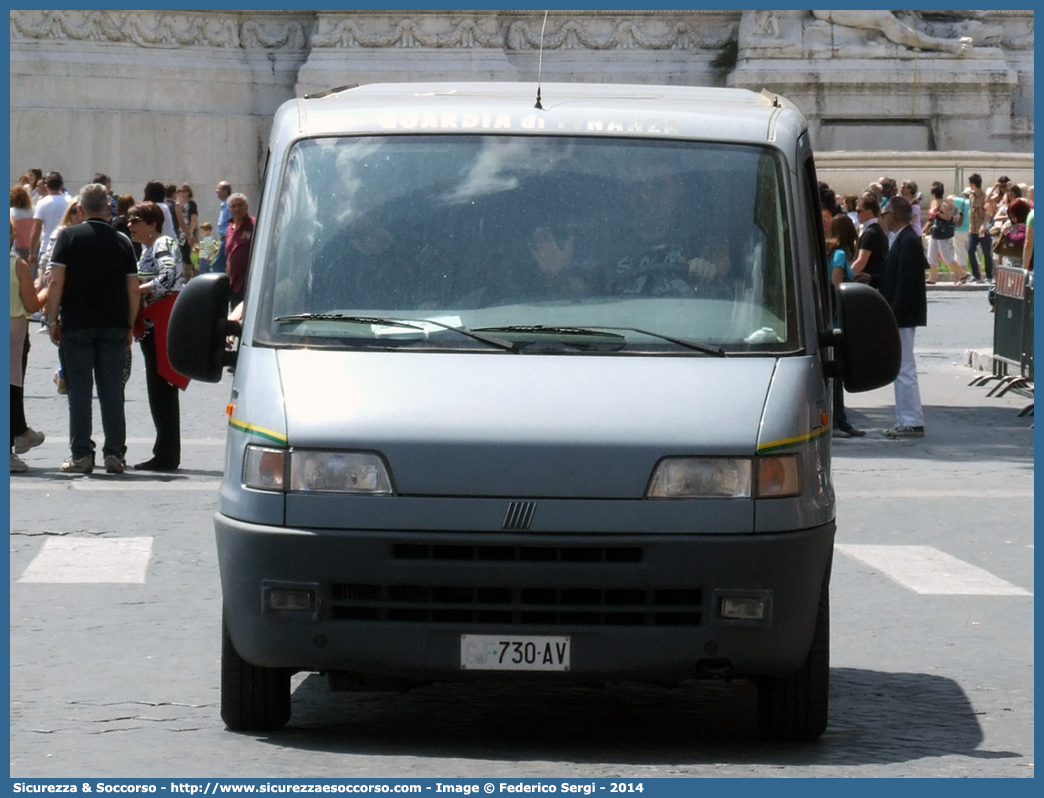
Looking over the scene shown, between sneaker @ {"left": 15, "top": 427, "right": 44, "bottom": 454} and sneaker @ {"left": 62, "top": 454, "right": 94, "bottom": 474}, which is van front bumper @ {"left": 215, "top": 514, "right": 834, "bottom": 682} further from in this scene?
sneaker @ {"left": 15, "top": 427, "right": 44, "bottom": 454}

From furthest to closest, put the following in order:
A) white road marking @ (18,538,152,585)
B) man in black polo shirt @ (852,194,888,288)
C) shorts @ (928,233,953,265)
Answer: shorts @ (928,233,953,265) → man in black polo shirt @ (852,194,888,288) → white road marking @ (18,538,152,585)

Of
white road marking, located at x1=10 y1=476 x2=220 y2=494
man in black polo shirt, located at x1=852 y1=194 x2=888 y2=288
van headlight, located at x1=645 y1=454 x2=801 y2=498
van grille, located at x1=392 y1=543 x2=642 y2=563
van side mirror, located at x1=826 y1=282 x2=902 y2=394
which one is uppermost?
man in black polo shirt, located at x1=852 y1=194 x2=888 y2=288

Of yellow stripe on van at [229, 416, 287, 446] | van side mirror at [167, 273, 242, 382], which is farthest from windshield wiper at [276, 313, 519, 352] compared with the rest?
yellow stripe on van at [229, 416, 287, 446]

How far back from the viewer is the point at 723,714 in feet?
Answer: 22.0

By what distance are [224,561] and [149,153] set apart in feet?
103

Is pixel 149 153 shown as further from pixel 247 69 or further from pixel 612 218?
pixel 612 218

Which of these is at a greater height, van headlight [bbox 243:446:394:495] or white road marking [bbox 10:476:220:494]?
van headlight [bbox 243:446:394:495]

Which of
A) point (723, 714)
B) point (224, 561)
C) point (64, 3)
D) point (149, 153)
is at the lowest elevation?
point (723, 714)

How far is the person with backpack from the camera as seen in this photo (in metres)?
33.7

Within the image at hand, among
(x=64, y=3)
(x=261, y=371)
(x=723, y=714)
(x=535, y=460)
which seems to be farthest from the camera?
(x=64, y=3)

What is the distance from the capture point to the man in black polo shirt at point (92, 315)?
12625mm

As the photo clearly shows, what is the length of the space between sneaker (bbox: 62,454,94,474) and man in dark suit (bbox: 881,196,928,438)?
557cm

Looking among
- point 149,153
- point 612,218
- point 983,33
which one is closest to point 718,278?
point 612,218

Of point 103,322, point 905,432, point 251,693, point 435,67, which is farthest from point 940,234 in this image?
point 251,693
